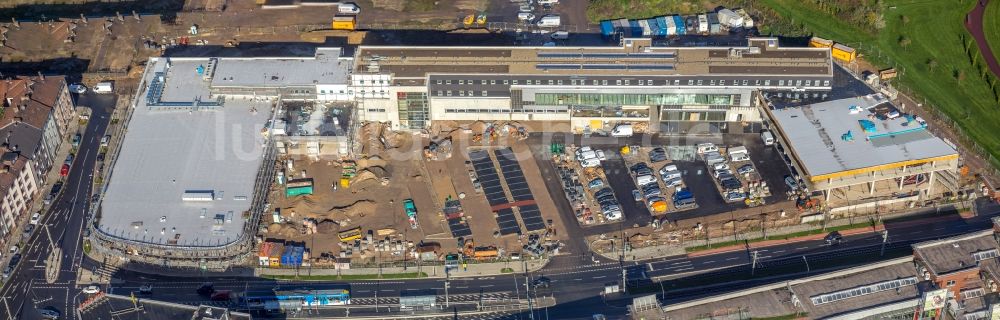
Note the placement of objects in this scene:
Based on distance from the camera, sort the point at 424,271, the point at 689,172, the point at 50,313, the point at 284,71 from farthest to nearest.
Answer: the point at 284,71 → the point at 689,172 → the point at 424,271 → the point at 50,313

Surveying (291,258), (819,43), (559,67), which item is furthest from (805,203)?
Answer: (291,258)

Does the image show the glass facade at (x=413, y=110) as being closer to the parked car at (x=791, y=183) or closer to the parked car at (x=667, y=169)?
the parked car at (x=667, y=169)

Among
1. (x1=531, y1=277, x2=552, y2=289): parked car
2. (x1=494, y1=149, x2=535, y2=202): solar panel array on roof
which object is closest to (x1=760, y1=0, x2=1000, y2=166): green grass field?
(x1=494, y1=149, x2=535, y2=202): solar panel array on roof

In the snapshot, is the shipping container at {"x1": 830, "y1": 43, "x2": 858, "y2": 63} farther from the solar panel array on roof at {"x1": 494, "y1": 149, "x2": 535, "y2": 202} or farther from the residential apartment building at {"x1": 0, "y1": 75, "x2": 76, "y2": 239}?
the residential apartment building at {"x1": 0, "y1": 75, "x2": 76, "y2": 239}

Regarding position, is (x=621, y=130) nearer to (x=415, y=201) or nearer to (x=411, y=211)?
(x=415, y=201)

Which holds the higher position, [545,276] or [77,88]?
[77,88]

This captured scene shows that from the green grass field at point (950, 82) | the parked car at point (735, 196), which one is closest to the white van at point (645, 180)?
the parked car at point (735, 196)

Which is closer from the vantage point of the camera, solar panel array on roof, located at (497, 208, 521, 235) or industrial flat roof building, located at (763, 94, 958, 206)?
solar panel array on roof, located at (497, 208, 521, 235)
